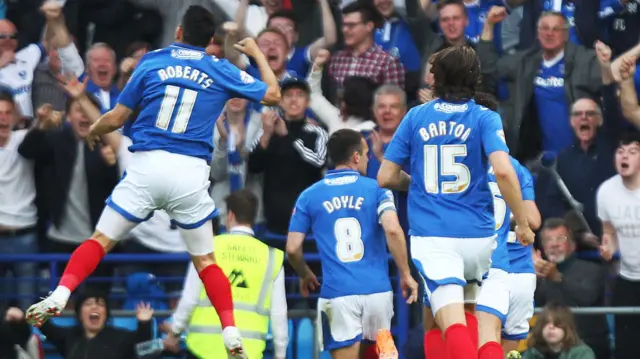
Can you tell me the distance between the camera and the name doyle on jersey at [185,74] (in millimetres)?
10398

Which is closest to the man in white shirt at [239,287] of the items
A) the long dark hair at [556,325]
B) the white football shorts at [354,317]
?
the white football shorts at [354,317]

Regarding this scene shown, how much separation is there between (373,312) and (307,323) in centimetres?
113

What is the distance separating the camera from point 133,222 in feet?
34.6

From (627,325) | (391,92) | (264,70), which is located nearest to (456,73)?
(264,70)

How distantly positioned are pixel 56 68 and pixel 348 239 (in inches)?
174

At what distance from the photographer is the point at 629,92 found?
45.3 ft

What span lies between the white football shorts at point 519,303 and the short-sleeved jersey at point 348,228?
38.8 inches

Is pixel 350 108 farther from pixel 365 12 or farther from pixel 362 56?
pixel 365 12

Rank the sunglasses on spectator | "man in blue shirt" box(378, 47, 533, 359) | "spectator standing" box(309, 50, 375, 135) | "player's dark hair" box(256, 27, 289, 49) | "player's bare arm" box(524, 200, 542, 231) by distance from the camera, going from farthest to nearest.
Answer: "player's dark hair" box(256, 27, 289, 49), "spectator standing" box(309, 50, 375, 135), the sunglasses on spectator, "player's bare arm" box(524, 200, 542, 231), "man in blue shirt" box(378, 47, 533, 359)

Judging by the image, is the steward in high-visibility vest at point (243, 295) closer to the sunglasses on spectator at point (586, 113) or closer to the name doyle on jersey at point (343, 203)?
the name doyle on jersey at point (343, 203)

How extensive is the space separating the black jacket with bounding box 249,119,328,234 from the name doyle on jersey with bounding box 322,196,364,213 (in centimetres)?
179

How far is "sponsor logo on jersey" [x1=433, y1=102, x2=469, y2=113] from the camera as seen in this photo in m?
9.70

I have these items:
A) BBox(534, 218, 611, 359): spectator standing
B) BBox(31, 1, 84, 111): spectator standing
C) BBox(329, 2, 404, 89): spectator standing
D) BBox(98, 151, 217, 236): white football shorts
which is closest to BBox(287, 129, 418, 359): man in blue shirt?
BBox(98, 151, 217, 236): white football shorts

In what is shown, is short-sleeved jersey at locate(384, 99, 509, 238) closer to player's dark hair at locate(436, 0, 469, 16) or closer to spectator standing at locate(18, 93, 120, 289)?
spectator standing at locate(18, 93, 120, 289)
